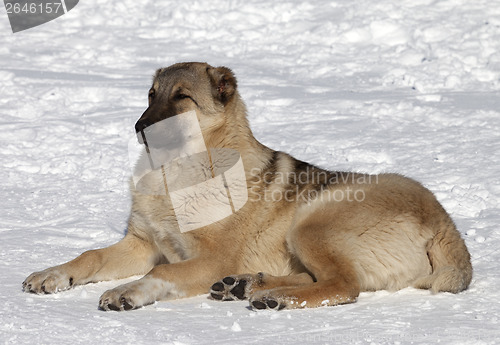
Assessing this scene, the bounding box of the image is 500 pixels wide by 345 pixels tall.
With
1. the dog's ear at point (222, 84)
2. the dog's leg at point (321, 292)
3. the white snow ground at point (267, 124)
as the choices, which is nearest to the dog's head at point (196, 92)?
the dog's ear at point (222, 84)

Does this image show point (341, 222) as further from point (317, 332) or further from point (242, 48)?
point (242, 48)

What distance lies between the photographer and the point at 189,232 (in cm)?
479

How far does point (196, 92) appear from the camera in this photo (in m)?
5.23

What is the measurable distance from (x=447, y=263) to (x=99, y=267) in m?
2.50

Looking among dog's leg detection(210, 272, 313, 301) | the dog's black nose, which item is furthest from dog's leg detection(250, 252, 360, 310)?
the dog's black nose

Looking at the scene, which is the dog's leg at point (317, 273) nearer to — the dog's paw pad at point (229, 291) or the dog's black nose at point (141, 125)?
the dog's paw pad at point (229, 291)

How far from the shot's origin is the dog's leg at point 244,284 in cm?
451

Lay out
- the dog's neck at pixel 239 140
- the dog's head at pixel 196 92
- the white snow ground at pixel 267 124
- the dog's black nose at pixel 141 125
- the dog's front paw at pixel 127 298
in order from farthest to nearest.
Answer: the dog's neck at pixel 239 140
the dog's head at pixel 196 92
the dog's black nose at pixel 141 125
the dog's front paw at pixel 127 298
the white snow ground at pixel 267 124

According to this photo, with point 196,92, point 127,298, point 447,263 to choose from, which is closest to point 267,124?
point 196,92

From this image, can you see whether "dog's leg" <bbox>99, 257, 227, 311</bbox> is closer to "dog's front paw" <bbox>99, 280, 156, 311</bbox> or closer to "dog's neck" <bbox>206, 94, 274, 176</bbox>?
"dog's front paw" <bbox>99, 280, 156, 311</bbox>

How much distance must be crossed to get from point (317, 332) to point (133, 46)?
996cm

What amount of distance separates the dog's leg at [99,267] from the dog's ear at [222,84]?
4.27 ft

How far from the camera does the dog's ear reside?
5.33 metres

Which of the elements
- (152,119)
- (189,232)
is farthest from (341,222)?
(152,119)
